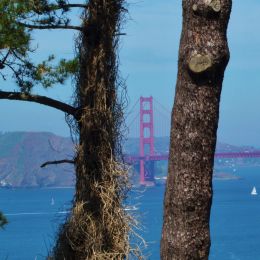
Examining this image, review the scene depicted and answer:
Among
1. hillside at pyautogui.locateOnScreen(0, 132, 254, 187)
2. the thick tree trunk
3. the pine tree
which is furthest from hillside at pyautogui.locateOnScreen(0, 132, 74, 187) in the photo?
the thick tree trunk

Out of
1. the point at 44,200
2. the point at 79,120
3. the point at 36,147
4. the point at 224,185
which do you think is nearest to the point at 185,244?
the point at 79,120

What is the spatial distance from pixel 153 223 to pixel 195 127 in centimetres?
2774

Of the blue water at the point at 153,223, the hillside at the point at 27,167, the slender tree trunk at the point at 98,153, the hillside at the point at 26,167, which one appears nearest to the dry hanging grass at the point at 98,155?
the slender tree trunk at the point at 98,153

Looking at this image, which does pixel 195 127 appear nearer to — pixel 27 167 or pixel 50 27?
pixel 50 27

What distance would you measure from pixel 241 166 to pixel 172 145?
107 metres

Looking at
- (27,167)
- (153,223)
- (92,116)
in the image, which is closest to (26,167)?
(27,167)

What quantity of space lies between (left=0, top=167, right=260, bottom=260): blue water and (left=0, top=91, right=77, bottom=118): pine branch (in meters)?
0.47

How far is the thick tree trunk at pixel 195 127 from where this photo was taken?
2.42m

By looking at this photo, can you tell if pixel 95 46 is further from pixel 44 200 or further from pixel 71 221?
pixel 44 200

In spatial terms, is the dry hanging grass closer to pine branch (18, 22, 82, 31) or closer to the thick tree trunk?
pine branch (18, 22, 82, 31)

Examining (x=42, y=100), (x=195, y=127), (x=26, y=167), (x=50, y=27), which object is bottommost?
(x=26, y=167)

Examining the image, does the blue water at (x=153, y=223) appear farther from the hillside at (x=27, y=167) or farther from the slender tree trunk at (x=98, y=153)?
the hillside at (x=27, y=167)

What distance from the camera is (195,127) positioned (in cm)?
242

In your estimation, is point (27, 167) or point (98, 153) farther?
point (27, 167)
